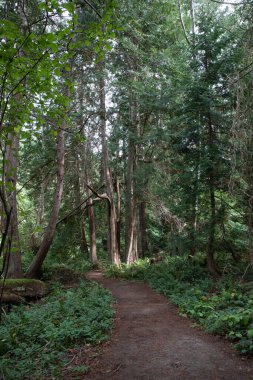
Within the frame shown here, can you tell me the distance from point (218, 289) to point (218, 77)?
6.91 metres

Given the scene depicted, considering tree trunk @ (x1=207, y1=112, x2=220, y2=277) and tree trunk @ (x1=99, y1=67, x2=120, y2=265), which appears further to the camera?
tree trunk @ (x1=99, y1=67, x2=120, y2=265)

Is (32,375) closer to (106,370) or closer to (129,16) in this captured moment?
(106,370)

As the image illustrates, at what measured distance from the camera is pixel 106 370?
4184mm

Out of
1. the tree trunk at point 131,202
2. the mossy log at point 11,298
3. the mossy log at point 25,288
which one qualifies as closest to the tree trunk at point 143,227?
the tree trunk at point 131,202

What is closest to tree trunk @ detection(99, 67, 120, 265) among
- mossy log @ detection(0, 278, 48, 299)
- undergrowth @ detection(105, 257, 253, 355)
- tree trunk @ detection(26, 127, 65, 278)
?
undergrowth @ detection(105, 257, 253, 355)

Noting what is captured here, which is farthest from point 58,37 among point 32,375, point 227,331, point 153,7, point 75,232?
point 75,232

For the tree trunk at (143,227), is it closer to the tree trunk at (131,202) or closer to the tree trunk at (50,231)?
the tree trunk at (131,202)

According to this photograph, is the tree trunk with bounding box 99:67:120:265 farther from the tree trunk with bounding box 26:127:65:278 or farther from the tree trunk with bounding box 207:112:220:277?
the tree trunk with bounding box 207:112:220:277

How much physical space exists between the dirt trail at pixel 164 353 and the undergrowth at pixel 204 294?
26 centimetres

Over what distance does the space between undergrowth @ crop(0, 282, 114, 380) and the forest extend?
3 centimetres

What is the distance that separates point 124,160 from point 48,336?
1314 cm

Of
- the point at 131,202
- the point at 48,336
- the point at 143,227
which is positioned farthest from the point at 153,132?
the point at 48,336

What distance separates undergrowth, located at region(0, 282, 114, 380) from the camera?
4.21 metres

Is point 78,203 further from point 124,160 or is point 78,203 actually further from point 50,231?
point 50,231
